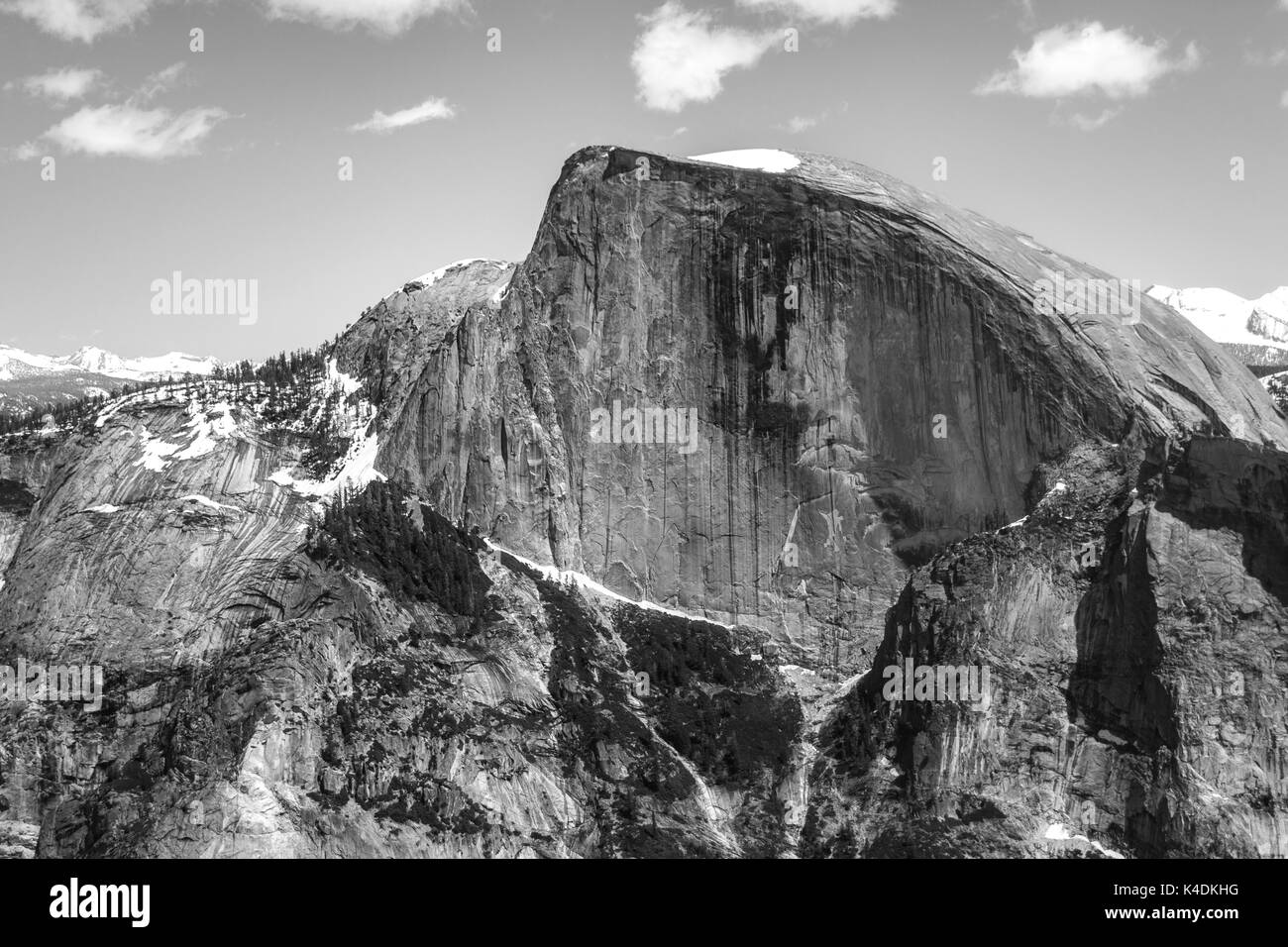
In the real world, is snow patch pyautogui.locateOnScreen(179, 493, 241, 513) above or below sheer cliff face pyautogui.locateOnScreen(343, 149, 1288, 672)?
below

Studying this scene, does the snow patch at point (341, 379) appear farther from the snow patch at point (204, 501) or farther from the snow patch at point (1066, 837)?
the snow patch at point (1066, 837)

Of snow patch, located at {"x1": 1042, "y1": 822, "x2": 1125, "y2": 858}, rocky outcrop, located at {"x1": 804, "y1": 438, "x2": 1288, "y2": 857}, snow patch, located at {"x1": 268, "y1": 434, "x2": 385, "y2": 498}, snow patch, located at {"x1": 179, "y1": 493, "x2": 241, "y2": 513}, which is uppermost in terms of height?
snow patch, located at {"x1": 268, "y1": 434, "x2": 385, "y2": 498}

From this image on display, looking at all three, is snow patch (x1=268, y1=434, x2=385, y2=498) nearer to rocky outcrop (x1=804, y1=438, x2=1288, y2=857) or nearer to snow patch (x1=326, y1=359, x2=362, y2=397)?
snow patch (x1=326, y1=359, x2=362, y2=397)

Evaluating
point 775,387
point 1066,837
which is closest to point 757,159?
point 775,387

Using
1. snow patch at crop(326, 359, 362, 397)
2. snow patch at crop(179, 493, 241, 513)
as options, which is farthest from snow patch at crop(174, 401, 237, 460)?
snow patch at crop(326, 359, 362, 397)

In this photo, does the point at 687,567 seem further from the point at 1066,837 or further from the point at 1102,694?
the point at 1066,837
